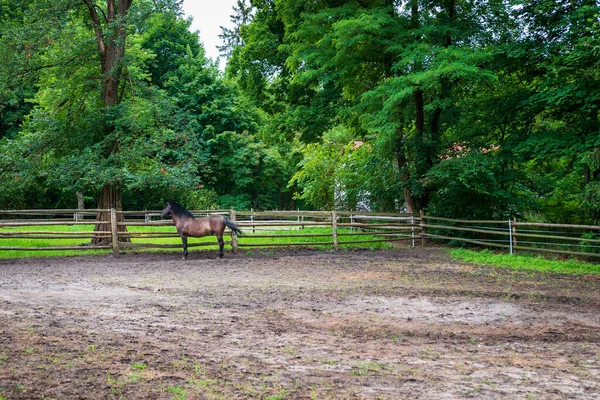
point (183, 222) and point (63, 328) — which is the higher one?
point (183, 222)

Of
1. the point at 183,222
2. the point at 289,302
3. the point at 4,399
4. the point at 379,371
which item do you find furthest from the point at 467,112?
the point at 4,399

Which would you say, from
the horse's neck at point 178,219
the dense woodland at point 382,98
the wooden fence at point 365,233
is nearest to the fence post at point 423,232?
the wooden fence at point 365,233

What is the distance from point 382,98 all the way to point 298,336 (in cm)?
1150

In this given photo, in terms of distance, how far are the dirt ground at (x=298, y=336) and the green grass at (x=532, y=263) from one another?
1.09m

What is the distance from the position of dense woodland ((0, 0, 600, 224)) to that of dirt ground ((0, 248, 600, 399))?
5075 millimetres

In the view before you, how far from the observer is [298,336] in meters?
6.03

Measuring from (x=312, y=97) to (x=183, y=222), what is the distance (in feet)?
28.2

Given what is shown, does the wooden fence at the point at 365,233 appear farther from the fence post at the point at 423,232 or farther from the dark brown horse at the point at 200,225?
the dark brown horse at the point at 200,225

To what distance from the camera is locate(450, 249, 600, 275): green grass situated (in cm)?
1191

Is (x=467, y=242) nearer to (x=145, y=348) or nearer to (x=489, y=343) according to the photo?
(x=489, y=343)

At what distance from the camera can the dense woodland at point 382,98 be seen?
1452cm

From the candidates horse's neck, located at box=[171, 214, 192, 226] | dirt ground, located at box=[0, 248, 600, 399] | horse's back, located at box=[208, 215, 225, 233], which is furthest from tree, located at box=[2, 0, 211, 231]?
dirt ground, located at box=[0, 248, 600, 399]

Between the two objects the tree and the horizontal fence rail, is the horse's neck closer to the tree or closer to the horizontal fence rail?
the tree

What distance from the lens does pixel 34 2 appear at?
50.3 feet
